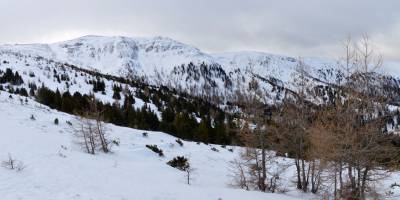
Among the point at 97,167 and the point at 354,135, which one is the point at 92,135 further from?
the point at 354,135

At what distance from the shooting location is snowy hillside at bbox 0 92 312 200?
14492mm

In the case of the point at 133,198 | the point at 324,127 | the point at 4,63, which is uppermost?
the point at 4,63

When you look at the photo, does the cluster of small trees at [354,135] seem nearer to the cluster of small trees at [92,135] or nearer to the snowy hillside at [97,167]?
the snowy hillside at [97,167]

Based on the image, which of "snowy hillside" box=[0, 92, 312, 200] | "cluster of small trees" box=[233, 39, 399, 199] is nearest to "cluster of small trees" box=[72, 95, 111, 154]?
"snowy hillside" box=[0, 92, 312, 200]

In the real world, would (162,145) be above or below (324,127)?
below

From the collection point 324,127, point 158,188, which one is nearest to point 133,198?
point 158,188

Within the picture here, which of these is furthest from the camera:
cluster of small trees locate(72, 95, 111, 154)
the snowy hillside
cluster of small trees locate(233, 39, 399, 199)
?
cluster of small trees locate(72, 95, 111, 154)

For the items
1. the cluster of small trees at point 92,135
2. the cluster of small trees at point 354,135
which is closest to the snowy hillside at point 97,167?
the cluster of small trees at point 92,135

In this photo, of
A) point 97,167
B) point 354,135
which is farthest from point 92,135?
point 354,135

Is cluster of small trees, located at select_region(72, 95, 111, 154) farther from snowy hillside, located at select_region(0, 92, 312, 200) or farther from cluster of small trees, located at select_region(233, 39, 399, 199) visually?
cluster of small trees, located at select_region(233, 39, 399, 199)

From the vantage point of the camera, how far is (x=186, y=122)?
2298 inches

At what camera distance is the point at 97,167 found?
20.0 metres

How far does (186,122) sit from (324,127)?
39.1m

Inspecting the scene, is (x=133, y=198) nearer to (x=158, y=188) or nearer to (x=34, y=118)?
(x=158, y=188)
